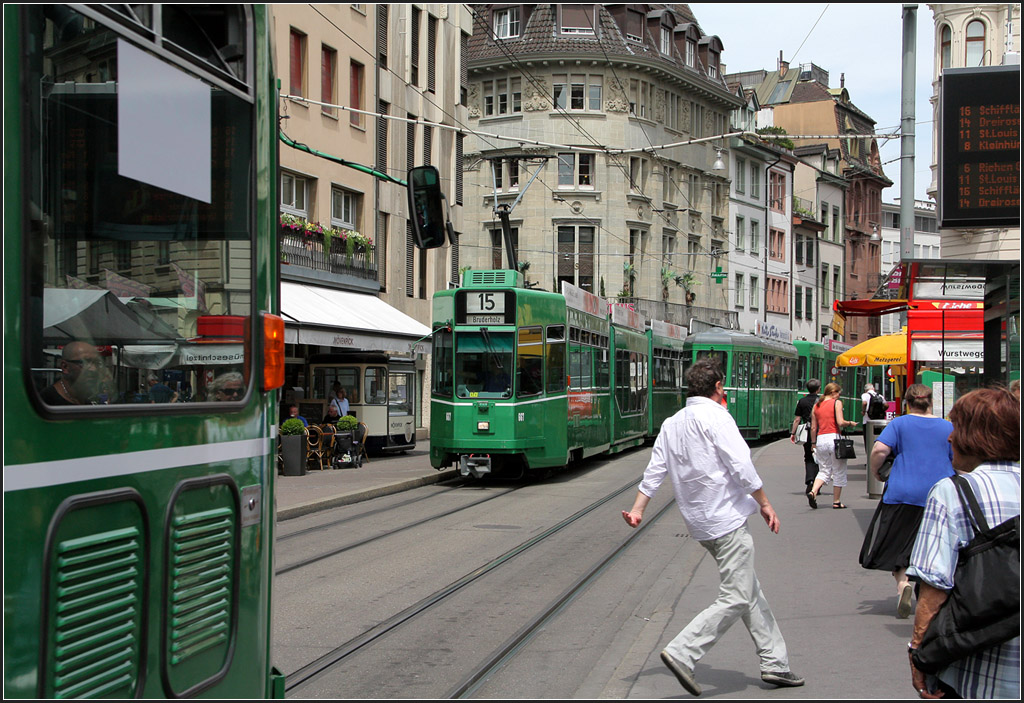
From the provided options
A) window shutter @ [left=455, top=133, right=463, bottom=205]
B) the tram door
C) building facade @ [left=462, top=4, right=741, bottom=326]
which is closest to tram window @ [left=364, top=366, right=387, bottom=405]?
the tram door

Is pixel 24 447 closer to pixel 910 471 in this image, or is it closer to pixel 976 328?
pixel 910 471

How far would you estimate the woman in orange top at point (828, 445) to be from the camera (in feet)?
49.6

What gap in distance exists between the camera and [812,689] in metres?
6.16

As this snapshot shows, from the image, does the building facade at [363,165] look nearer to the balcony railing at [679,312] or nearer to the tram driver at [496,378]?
the tram driver at [496,378]

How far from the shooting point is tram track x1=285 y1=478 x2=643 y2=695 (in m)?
6.55

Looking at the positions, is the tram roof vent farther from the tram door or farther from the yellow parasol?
the tram door

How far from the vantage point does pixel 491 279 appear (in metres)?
18.7

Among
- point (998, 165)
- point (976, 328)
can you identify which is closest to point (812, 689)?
point (998, 165)

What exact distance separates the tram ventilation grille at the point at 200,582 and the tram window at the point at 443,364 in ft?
49.5

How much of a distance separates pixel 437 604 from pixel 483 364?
33.1ft

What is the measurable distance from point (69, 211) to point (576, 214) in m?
53.0

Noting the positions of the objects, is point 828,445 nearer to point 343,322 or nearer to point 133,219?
point 343,322

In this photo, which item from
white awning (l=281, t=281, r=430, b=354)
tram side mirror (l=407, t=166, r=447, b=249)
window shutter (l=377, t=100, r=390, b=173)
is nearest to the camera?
tram side mirror (l=407, t=166, r=447, b=249)

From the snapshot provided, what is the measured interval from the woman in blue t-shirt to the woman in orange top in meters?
7.41
